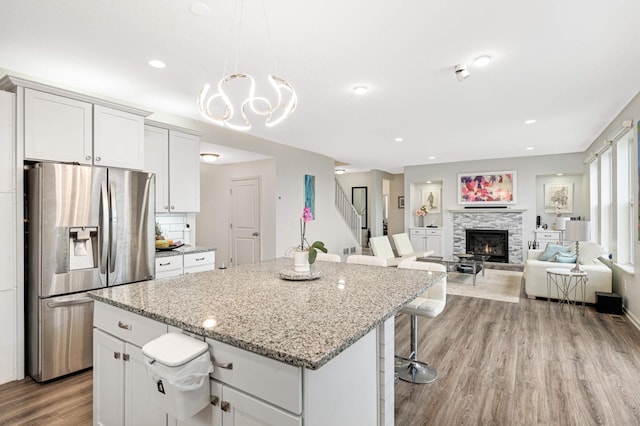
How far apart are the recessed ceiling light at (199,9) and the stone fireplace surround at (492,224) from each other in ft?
26.0

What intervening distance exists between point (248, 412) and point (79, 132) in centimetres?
296

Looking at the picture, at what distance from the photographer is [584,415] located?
7.22 feet

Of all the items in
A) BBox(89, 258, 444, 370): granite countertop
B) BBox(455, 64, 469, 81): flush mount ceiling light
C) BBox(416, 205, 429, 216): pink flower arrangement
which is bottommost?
BBox(89, 258, 444, 370): granite countertop

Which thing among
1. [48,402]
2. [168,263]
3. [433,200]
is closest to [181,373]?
[48,402]

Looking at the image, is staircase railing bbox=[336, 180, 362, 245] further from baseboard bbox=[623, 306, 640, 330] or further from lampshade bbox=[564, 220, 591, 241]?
baseboard bbox=[623, 306, 640, 330]

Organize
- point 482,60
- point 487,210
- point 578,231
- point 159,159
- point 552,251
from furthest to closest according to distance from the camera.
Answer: point 487,210, point 552,251, point 578,231, point 159,159, point 482,60

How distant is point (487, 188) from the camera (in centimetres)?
839

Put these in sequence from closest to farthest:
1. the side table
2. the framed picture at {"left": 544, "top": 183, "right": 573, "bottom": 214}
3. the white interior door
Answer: the side table < the white interior door < the framed picture at {"left": 544, "top": 183, "right": 573, "bottom": 214}

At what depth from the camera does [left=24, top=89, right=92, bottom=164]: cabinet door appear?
271 cm

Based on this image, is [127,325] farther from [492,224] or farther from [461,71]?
[492,224]

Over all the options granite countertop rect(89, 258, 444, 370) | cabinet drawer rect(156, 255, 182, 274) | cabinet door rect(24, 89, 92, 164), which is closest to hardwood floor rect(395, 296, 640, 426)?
granite countertop rect(89, 258, 444, 370)

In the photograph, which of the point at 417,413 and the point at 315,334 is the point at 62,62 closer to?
the point at 315,334

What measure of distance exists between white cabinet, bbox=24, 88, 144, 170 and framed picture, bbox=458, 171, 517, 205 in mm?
7631

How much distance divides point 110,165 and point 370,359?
3.02 m
